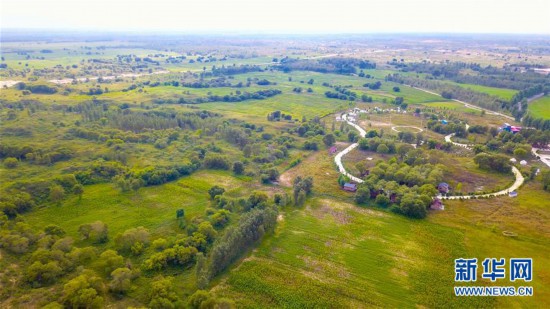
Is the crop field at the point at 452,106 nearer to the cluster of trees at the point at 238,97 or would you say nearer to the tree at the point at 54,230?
the cluster of trees at the point at 238,97

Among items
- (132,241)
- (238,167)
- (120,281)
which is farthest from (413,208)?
(120,281)

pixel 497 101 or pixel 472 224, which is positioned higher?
pixel 497 101

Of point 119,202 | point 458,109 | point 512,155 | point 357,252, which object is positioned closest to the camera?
point 357,252

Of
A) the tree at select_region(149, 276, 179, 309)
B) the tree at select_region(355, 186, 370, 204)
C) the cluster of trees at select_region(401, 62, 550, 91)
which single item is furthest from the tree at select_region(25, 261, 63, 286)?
the cluster of trees at select_region(401, 62, 550, 91)

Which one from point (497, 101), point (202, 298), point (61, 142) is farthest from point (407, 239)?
point (497, 101)

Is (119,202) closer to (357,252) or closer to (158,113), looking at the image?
(357,252)

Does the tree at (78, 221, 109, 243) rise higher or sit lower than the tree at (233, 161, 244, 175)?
lower

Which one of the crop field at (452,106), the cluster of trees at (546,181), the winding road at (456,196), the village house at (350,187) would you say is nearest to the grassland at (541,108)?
the crop field at (452,106)

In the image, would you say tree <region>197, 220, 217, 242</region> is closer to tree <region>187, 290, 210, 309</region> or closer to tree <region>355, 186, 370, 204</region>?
tree <region>187, 290, 210, 309</region>

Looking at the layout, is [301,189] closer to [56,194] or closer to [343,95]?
[56,194]
